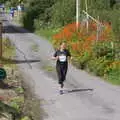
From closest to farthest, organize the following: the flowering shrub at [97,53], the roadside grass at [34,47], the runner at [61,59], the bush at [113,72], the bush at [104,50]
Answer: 1. the runner at [61,59]
2. the bush at [113,72]
3. the flowering shrub at [97,53]
4. the bush at [104,50]
5. the roadside grass at [34,47]

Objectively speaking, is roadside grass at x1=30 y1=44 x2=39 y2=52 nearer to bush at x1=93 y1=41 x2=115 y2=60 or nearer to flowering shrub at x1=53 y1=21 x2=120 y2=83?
flowering shrub at x1=53 y1=21 x2=120 y2=83

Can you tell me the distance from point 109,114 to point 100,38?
31.6ft

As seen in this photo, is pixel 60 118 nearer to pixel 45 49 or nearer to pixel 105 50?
pixel 105 50

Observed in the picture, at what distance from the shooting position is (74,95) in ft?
56.0

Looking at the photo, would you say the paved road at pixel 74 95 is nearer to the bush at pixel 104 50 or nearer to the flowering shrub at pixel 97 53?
the flowering shrub at pixel 97 53

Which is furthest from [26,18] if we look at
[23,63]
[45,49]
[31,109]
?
[31,109]

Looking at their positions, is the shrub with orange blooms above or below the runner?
below

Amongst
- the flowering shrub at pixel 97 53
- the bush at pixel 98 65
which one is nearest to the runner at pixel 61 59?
the flowering shrub at pixel 97 53

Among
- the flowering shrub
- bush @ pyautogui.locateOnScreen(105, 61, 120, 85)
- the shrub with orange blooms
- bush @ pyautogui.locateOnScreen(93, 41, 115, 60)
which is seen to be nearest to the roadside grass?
the shrub with orange blooms

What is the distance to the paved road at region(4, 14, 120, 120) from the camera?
14328 mm

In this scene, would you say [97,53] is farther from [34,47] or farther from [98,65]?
[34,47]

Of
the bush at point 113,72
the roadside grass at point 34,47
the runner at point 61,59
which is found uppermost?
the runner at point 61,59

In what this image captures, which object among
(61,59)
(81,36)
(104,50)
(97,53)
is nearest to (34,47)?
(81,36)

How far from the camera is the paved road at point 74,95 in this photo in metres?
14.3
